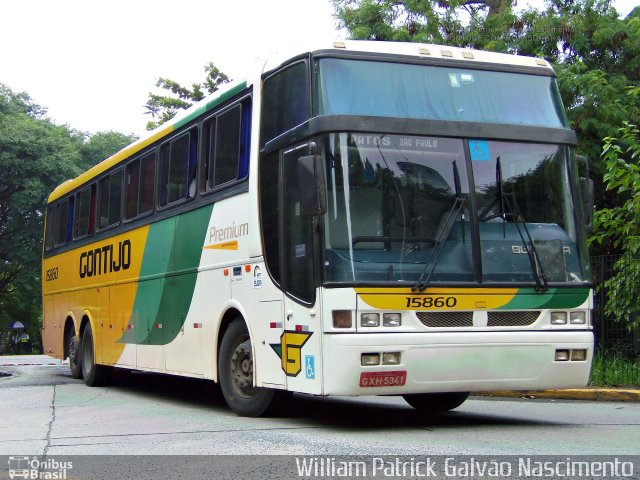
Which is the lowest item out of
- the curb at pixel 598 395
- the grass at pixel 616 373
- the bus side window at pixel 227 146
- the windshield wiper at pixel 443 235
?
the curb at pixel 598 395

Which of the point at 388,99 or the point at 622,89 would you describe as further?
the point at 622,89

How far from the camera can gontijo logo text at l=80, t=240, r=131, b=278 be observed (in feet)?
45.5

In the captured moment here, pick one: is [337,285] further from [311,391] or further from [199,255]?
[199,255]

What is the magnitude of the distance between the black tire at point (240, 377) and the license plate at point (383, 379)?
166 centimetres

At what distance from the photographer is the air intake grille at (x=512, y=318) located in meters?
8.42

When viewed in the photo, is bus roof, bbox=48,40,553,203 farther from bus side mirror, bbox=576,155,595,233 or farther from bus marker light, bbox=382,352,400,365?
bus marker light, bbox=382,352,400,365

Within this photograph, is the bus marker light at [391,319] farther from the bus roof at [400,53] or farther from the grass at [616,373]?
the grass at [616,373]

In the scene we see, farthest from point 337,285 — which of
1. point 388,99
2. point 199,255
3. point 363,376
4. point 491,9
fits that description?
point 491,9

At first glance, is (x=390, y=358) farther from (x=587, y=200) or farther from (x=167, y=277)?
(x=167, y=277)

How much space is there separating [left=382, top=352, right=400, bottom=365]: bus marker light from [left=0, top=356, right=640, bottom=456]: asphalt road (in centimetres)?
63

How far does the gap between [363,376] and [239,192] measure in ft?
9.19

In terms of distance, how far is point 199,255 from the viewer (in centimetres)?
1100

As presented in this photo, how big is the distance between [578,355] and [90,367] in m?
9.74

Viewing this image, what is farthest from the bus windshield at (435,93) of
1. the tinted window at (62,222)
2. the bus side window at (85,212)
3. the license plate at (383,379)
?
the tinted window at (62,222)
